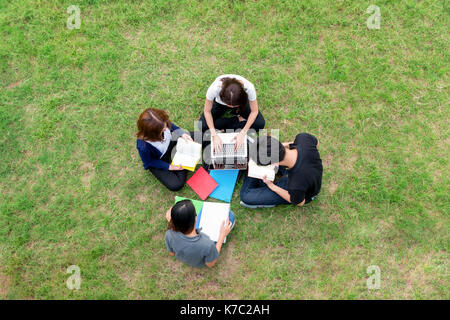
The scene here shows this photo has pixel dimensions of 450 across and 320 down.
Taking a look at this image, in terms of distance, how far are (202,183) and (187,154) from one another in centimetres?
48

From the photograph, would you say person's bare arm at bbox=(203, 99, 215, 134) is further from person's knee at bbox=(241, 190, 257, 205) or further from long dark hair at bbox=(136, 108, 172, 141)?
person's knee at bbox=(241, 190, 257, 205)

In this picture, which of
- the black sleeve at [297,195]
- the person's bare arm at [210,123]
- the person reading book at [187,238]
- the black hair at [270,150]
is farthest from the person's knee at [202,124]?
the black sleeve at [297,195]

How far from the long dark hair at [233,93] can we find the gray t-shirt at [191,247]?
1592mm

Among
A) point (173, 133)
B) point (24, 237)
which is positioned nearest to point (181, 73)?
point (173, 133)

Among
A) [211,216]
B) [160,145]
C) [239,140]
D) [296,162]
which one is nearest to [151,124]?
[160,145]

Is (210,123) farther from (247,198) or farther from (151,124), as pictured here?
(247,198)

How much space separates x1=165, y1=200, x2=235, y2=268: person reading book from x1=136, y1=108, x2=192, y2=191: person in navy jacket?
2.95 ft

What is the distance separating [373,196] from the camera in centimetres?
415

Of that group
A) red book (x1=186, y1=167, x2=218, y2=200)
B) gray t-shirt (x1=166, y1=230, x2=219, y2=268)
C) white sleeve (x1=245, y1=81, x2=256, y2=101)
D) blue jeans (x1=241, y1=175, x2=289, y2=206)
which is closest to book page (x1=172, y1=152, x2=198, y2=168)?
red book (x1=186, y1=167, x2=218, y2=200)

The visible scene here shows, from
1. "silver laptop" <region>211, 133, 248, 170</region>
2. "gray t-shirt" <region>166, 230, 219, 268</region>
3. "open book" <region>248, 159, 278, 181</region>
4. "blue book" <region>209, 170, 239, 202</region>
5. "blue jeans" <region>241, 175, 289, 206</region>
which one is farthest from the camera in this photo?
"blue book" <region>209, 170, 239, 202</region>

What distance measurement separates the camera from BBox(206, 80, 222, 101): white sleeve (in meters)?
3.75
